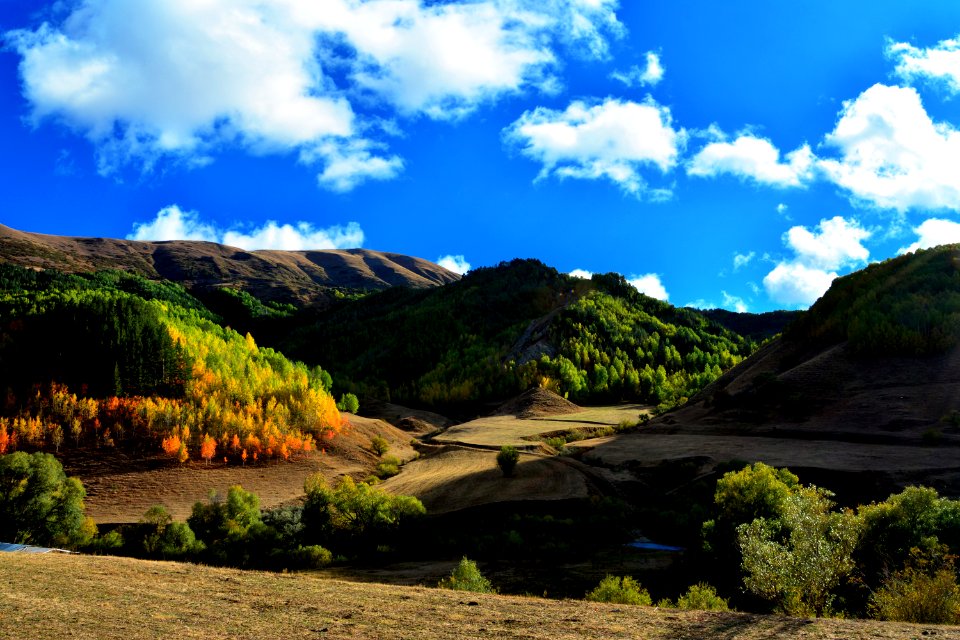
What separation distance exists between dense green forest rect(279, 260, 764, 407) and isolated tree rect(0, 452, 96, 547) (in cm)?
8474

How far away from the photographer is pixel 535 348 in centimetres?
14012

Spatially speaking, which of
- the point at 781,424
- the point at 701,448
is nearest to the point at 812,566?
the point at 701,448

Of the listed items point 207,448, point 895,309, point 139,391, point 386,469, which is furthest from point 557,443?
point 139,391

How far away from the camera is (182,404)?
6894 cm

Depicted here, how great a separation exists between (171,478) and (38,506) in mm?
15359

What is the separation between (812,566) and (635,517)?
26.9 meters

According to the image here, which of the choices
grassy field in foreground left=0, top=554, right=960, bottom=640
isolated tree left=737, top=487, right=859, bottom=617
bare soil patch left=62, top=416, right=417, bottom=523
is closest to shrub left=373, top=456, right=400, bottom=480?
bare soil patch left=62, top=416, right=417, bottom=523

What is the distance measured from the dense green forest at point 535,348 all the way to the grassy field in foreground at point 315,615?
89.6 meters

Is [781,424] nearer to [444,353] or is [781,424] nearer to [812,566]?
[812,566]

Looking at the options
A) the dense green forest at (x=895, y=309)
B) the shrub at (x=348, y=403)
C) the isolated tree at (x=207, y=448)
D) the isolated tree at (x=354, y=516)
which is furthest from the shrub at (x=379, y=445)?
the dense green forest at (x=895, y=309)

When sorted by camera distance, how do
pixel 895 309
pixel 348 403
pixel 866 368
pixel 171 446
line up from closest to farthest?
pixel 171 446 → pixel 866 368 → pixel 895 309 → pixel 348 403

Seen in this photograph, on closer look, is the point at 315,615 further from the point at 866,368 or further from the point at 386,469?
the point at 866,368

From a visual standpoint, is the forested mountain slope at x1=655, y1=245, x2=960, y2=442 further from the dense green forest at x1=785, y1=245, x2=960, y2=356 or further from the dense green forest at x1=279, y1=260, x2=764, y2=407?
the dense green forest at x1=279, y1=260, x2=764, y2=407

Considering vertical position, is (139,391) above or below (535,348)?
below
